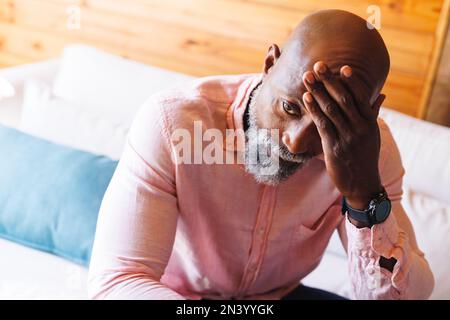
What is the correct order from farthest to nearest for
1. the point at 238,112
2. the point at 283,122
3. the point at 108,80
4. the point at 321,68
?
the point at 108,80
the point at 238,112
the point at 283,122
the point at 321,68

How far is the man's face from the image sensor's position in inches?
38.1

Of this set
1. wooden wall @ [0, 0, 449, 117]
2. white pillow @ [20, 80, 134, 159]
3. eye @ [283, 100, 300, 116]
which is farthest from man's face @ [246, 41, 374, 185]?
wooden wall @ [0, 0, 449, 117]

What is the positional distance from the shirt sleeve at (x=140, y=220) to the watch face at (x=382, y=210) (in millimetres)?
372

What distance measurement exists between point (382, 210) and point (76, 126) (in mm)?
A: 1090

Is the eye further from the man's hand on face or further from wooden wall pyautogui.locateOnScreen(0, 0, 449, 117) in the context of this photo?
wooden wall pyautogui.locateOnScreen(0, 0, 449, 117)

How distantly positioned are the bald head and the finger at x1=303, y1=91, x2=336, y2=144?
61 millimetres

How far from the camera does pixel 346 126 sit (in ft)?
3.06

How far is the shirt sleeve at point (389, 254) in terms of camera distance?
42.6 inches

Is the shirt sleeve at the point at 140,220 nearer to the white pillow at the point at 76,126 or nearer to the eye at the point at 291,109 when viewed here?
the eye at the point at 291,109

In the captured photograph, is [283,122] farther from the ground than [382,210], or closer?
farther from the ground

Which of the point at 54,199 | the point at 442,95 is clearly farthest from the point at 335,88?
the point at 442,95

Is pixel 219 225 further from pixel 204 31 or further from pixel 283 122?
pixel 204 31

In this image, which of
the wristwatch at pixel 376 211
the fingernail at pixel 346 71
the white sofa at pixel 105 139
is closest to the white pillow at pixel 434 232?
the white sofa at pixel 105 139

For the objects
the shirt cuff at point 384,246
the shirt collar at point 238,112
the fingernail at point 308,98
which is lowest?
the shirt cuff at point 384,246
